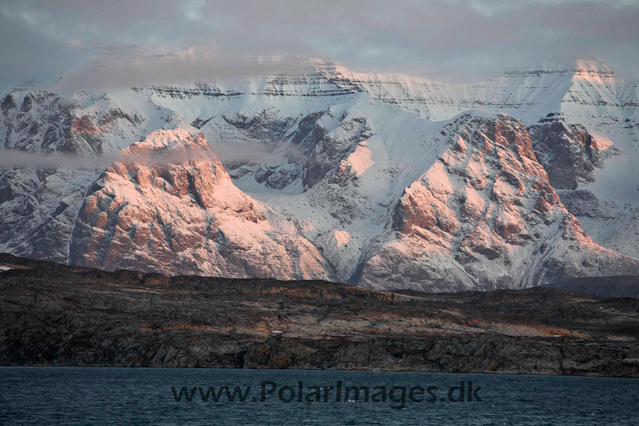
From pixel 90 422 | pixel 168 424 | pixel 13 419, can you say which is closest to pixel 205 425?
pixel 168 424

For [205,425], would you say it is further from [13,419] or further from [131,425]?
[13,419]

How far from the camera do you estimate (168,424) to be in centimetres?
19962

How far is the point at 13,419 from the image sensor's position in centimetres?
19962

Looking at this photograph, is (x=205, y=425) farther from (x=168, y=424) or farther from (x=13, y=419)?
(x=13, y=419)

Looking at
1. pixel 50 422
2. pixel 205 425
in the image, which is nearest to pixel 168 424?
pixel 205 425

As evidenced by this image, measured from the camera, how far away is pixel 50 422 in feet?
645

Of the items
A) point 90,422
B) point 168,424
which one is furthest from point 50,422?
point 168,424

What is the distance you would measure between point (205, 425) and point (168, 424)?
20.4 feet

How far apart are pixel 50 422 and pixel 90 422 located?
6.52 meters

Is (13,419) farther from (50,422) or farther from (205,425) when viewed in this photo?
(205,425)

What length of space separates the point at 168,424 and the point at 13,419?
26.0 meters

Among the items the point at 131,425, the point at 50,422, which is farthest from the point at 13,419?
the point at 131,425

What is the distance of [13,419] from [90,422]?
43.2 feet

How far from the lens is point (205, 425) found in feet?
655
